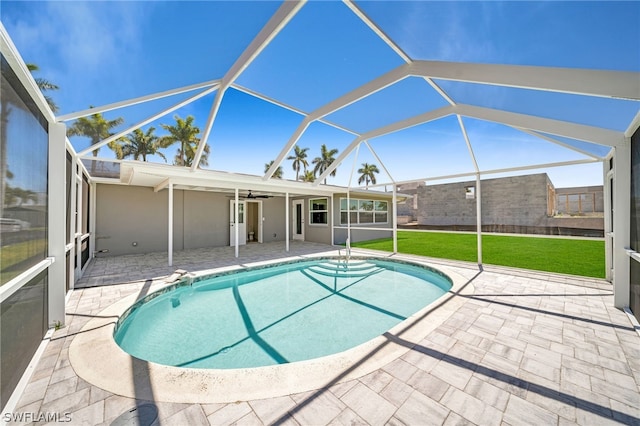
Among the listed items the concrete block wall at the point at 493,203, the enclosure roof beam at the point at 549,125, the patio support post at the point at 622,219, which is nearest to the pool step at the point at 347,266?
the enclosure roof beam at the point at 549,125

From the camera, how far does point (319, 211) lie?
12883 mm

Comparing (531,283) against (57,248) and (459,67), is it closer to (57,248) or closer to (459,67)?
(459,67)

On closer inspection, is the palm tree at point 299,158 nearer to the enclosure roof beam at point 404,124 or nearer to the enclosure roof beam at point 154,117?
the enclosure roof beam at point 404,124

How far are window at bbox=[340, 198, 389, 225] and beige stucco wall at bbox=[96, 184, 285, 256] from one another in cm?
568

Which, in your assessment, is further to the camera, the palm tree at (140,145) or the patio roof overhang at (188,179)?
the palm tree at (140,145)

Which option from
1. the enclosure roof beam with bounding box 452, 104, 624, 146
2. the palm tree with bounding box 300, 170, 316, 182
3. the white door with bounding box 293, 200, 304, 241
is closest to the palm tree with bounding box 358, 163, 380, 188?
the palm tree with bounding box 300, 170, 316, 182

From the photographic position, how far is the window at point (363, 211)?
1289 cm

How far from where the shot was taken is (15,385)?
7.06 feet

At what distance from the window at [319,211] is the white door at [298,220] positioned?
636 millimetres

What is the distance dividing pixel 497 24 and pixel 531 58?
669 mm

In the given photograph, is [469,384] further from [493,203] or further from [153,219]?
[493,203]

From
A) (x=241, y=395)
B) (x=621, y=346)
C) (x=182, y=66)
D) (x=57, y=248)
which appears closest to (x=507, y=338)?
(x=621, y=346)

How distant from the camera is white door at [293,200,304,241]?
13.6 m

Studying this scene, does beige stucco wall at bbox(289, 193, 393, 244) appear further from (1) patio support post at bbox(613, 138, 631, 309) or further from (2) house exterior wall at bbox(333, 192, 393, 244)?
(1) patio support post at bbox(613, 138, 631, 309)
